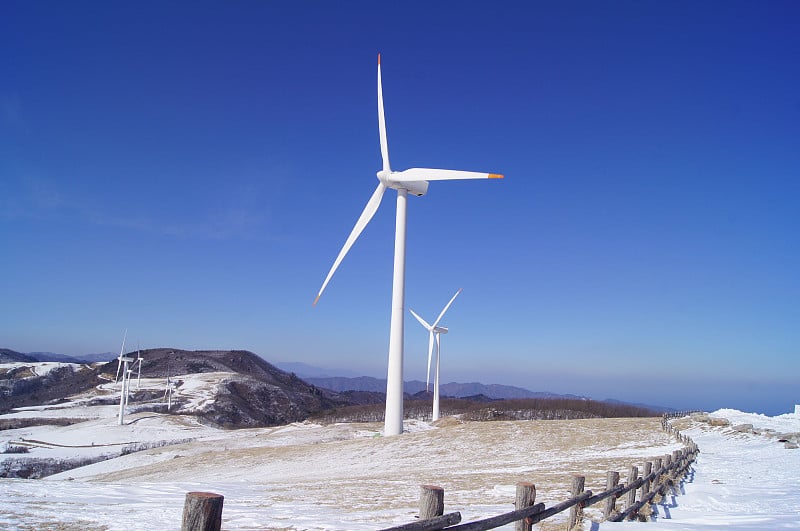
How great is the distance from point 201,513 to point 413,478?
18694 millimetres

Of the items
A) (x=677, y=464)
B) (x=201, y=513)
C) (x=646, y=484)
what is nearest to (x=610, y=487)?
(x=646, y=484)

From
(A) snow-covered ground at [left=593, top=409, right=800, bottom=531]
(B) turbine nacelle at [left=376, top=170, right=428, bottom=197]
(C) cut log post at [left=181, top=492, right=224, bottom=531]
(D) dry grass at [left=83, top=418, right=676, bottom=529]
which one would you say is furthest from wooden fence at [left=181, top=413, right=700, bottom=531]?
(B) turbine nacelle at [left=376, top=170, right=428, bottom=197]

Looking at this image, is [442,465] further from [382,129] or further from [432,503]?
[382,129]

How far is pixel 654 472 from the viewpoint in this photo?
13.3m

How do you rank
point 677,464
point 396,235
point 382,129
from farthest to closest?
point 382,129 → point 396,235 → point 677,464

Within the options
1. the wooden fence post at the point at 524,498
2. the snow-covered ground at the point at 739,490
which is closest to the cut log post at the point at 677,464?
the snow-covered ground at the point at 739,490

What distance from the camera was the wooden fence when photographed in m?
4.40

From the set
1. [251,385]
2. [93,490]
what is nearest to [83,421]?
[251,385]

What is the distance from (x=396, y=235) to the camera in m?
39.8

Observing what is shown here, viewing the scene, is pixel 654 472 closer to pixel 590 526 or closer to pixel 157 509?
pixel 590 526

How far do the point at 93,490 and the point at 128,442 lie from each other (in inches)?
2155

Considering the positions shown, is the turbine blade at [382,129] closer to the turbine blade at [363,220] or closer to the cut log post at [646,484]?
the turbine blade at [363,220]

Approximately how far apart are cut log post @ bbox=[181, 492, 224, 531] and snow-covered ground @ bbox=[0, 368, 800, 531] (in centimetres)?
758

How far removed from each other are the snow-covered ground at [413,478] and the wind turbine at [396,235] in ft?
9.58
